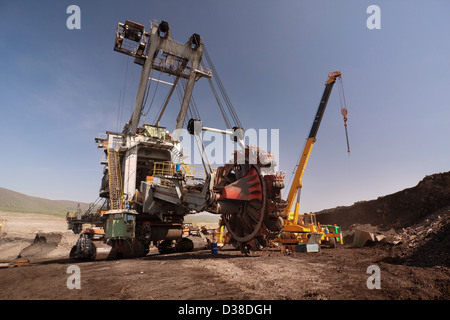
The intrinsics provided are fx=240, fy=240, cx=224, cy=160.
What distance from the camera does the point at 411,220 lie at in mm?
23641

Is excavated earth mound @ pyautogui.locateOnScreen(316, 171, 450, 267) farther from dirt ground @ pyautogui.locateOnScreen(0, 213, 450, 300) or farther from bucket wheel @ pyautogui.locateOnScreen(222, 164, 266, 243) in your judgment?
bucket wheel @ pyautogui.locateOnScreen(222, 164, 266, 243)

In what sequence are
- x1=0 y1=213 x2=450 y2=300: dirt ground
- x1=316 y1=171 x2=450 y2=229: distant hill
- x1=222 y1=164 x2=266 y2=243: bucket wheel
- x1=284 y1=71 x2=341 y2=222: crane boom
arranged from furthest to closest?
x1=316 y1=171 x2=450 y2=229: distant hill, x1=284 y1=71 x2=341 y2=222: crane boom, x1=222 y1=164 x2=266 y2=243: bucket wheel, x1=0 y1=213 x2=450 y2=300: dirt ground

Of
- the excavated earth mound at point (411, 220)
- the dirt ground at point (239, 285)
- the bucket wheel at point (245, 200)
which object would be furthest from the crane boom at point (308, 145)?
the dirt ground at point (239, 285)

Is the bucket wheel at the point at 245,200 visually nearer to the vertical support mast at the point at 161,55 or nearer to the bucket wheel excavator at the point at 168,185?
the bucket wheel excavator at the point at 168,185

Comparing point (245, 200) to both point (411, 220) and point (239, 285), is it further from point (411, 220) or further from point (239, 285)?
point (411, 220)

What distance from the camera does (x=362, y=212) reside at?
31.1 m

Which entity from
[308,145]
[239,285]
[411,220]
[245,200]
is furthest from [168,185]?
[411,220]

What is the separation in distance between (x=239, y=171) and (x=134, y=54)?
1599cm

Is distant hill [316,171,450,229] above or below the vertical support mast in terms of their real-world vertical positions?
below

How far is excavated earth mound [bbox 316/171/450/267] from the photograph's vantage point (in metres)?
9.67

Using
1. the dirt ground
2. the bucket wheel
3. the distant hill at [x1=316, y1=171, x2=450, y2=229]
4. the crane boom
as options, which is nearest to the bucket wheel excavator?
the bucket wheel

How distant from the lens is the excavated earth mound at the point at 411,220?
9.67m
